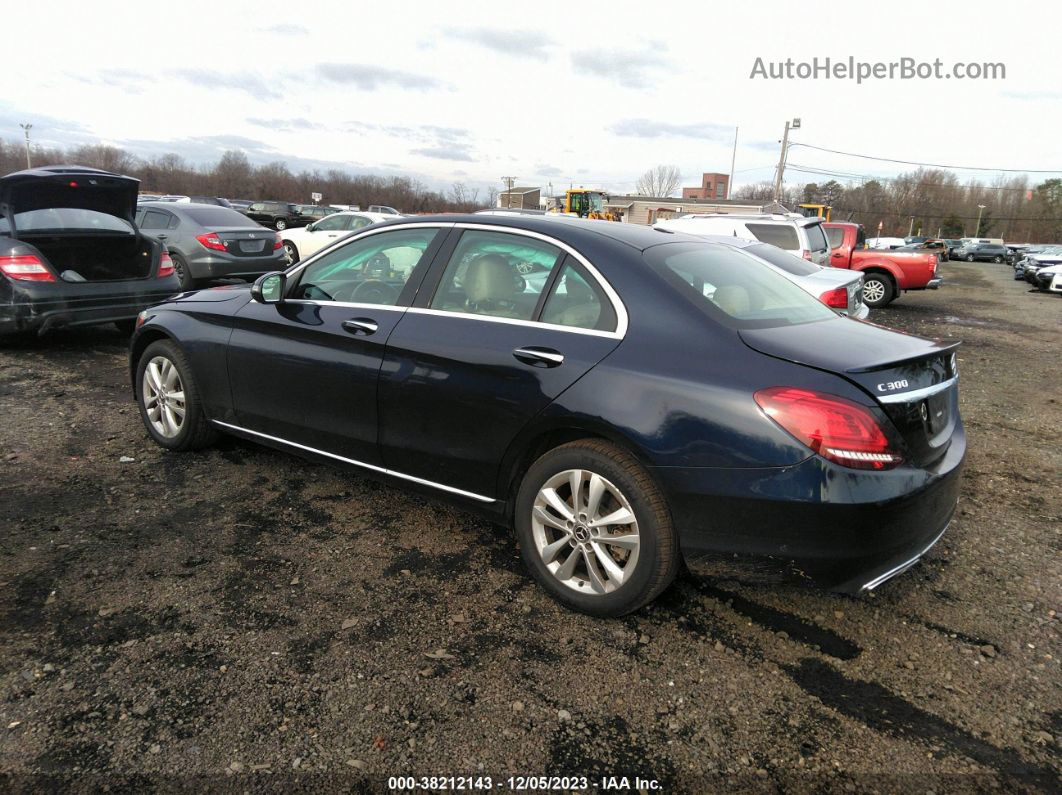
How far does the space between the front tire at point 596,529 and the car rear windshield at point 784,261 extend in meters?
6.44

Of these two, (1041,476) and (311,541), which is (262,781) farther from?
(1041,476)

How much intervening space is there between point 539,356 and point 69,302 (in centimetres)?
633

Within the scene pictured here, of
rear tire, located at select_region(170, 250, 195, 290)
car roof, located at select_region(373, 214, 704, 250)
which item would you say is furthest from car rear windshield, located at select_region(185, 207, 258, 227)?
car roof, located at select_region(373, 214, 704, 250)

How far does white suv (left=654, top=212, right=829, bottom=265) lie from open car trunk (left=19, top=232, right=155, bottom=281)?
26.5ft

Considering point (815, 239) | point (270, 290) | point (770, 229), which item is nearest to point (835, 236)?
point (815, 239)

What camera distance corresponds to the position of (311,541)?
3559 mm

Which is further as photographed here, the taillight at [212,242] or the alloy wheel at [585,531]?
the taillight at [212,242]

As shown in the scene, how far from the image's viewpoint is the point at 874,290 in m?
15.2

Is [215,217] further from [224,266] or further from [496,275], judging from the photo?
[496,275]

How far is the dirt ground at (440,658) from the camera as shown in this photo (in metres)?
2.19

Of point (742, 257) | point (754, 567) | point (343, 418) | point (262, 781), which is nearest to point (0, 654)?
point (262, 781)

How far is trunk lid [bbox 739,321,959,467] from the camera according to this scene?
2580mm

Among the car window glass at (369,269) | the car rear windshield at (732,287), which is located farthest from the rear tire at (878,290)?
the car window glass at (369,269)

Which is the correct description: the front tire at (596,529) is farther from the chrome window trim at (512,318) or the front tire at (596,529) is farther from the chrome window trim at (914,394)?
the chrome window trim at (914,394)
